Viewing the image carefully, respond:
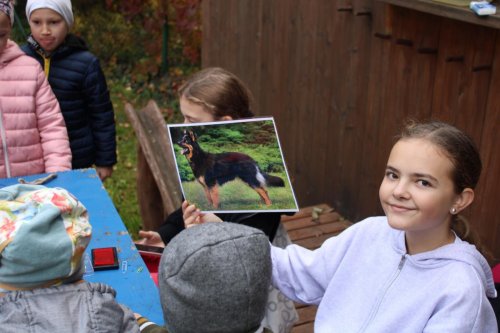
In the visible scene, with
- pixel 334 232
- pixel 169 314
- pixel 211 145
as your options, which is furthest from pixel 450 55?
pixel 169 314

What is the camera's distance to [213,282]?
1.52 meters

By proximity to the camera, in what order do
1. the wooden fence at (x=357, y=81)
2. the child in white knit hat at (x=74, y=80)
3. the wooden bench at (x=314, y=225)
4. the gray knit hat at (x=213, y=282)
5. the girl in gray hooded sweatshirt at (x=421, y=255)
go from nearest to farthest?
the gray knit hat at (x=213, y=282), the girl in gray hooded sweatshirt at (x=421, y=255), the wooden fence at (x=357, y=81), the child in white knit hat at (x=74, y=80), the wooden bench at (x=314, y=225)

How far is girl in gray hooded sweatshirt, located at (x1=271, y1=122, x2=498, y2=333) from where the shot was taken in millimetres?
1714

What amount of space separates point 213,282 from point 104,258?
0.91 m

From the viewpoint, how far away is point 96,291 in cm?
171

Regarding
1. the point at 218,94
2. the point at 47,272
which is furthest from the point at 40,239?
the point at 218,94

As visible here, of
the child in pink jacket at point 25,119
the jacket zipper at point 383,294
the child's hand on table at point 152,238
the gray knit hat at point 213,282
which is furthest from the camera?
the child in pink jacket at point 25,119

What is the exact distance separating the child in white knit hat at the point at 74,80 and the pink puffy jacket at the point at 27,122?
12.8 inches

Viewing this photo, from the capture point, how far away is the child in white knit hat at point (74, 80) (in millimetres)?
3617

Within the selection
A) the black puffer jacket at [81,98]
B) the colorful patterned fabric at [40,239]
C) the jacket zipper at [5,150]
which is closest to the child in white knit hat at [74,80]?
the black puffer jacket at [81,98]

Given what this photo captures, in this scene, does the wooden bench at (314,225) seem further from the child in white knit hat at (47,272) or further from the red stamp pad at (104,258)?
the child in white knit hat at (47,272)

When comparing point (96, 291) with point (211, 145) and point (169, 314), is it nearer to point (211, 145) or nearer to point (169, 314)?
point (169, 314)

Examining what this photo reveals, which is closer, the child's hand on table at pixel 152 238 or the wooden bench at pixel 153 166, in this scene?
the child's hand on table at pixel 152 238

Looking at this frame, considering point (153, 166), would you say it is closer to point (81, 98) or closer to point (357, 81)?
point (81, 98)
